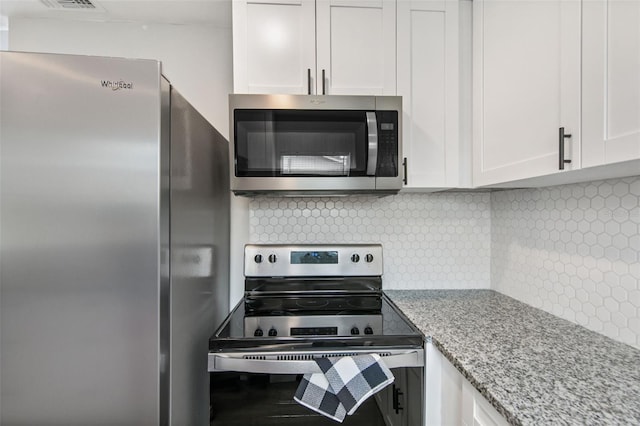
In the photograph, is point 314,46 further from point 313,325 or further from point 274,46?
point 313,325

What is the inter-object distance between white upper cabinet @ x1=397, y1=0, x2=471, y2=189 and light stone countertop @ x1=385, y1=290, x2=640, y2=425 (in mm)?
630

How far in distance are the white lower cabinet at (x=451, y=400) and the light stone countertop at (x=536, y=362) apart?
65 mm

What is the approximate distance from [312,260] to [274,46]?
106 centimetres

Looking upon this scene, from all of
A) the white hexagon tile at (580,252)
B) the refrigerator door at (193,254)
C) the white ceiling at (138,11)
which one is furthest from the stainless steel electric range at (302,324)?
the white ceiling at (138,11)

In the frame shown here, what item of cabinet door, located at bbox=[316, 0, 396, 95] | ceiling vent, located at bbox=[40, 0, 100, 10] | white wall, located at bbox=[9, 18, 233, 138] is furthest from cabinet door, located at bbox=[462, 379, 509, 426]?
ceiling vent, located at bbox=[40, 0, 100, 10]

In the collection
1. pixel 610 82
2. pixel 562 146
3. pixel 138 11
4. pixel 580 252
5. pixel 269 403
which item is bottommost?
pixel 269 403

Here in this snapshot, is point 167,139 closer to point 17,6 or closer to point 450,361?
point 450,361

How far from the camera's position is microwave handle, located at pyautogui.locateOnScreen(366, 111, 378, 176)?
133cm

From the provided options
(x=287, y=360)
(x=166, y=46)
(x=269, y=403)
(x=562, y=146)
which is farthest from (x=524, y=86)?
(x=166, y=46)

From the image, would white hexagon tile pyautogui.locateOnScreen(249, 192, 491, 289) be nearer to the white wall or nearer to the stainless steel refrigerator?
the white wall

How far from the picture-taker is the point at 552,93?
1.00m

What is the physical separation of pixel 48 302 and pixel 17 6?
175 centimetres

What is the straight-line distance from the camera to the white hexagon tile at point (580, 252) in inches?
41.0

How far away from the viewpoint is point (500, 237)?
68.6 inches
